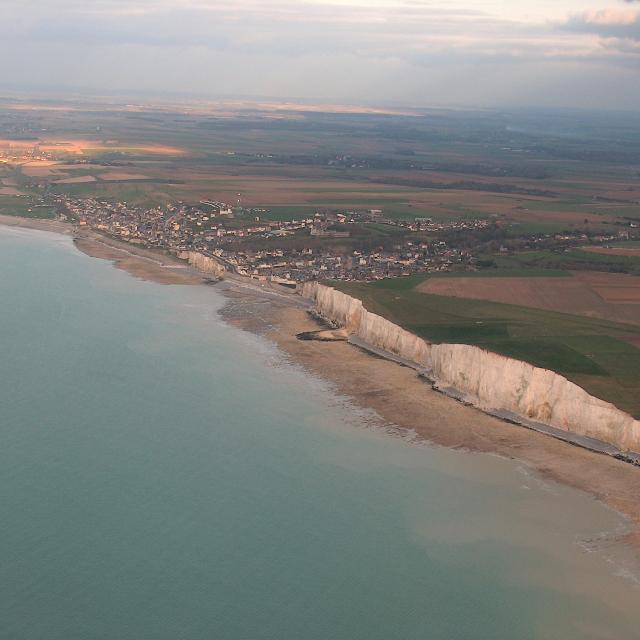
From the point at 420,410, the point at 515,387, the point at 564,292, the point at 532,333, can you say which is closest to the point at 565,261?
the point at 564,292

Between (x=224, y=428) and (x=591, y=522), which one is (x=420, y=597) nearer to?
(x=591, y=522)

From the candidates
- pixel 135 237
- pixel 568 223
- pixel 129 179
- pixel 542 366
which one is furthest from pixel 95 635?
pixel 129 179

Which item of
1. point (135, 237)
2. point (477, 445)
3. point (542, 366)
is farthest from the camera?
point (135, 237)

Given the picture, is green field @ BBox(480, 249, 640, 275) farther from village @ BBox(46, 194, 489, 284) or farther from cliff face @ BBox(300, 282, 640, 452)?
cliff face @ BBox(300, 282, 640, 452)

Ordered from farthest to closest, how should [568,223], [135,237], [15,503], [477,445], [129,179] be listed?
[129,179], [568,223], [135,237], [477,445], [15,503]

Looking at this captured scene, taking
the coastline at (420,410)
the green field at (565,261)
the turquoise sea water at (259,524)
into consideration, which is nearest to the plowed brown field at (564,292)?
the green field at (565,261)

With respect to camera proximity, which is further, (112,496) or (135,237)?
(135,237)

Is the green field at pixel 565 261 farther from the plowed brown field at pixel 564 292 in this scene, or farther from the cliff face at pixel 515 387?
the cliff face at pixel 515 387

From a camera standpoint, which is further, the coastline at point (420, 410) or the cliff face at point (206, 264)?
the cliff face at point (206, 264)
